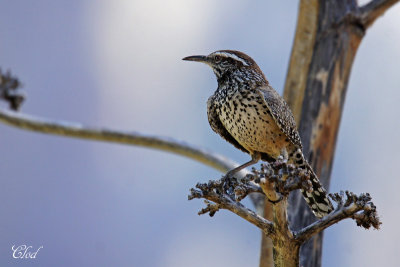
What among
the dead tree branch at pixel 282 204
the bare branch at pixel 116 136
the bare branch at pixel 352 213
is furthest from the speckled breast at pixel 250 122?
the bare branch at pixel 116 136

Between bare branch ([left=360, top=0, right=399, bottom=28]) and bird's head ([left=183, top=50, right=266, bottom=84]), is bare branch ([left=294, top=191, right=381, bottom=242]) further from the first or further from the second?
bare branch ([left=360, top=0, right=399, bottom=28])

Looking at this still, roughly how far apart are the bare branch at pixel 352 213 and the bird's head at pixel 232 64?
1129mm

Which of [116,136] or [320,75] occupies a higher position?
[320,75]

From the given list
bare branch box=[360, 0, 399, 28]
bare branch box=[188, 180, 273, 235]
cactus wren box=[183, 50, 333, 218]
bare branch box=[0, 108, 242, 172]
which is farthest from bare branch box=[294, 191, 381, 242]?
bare branch box=[360, 0, 399, 28]

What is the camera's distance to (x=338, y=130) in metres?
4.53

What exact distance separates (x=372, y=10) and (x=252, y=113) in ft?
6.78

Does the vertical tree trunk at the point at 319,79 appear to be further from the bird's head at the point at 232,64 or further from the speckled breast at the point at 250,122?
the bird's head at the point at 232,64

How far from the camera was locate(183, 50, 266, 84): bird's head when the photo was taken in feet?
11.0

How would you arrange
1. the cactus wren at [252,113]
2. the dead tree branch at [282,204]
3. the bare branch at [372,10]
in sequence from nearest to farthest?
1. the dead tree branch at [282,204]
2. the cactus wren at [252,113]
3. the bare branch at [372,10]

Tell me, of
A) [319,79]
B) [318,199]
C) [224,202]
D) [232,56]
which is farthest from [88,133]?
[224,202]

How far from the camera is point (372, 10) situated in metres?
4.72

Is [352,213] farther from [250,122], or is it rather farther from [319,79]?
[319,79]

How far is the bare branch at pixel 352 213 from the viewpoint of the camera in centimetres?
239

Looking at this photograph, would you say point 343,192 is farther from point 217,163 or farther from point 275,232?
point 217,163
